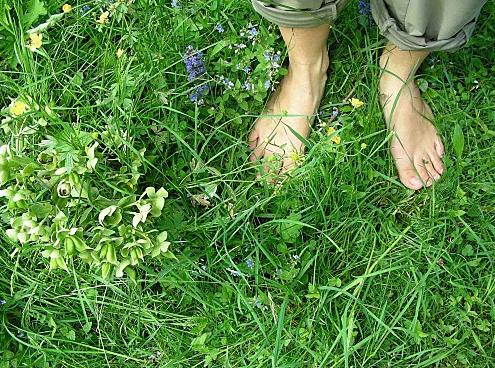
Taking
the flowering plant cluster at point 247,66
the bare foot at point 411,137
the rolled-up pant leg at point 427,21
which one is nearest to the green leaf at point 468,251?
the bare foot at point 411,137

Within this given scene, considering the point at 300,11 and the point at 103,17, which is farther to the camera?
the point at 103,17

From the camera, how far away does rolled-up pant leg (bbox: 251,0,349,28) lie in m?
1.45

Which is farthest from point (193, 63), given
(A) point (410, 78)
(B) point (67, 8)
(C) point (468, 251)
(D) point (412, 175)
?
(C) point (468, 251)

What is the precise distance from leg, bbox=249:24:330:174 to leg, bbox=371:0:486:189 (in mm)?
195

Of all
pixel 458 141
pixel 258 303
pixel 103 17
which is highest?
pixel 103 17

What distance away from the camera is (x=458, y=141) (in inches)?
73.7

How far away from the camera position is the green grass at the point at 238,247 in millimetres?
1751

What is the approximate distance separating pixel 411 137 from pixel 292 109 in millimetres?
367

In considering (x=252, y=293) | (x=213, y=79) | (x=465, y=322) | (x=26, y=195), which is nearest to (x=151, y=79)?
(x=213, y=79)

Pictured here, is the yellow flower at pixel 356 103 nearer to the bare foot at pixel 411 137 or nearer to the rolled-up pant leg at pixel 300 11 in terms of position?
the bare foot at pixel 411 137

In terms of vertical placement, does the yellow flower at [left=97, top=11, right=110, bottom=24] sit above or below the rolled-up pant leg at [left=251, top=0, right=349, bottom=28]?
below

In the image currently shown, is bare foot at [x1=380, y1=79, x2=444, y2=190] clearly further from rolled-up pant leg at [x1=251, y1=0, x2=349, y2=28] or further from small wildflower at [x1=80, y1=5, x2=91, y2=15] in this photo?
small wildflower at [x1=80, y1=5, x2=91, y2=15]

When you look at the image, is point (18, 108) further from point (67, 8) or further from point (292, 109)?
point (292, 109)

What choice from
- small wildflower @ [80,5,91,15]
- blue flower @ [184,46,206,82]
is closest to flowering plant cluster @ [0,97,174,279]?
blue flower @ [184,46,206,82]
